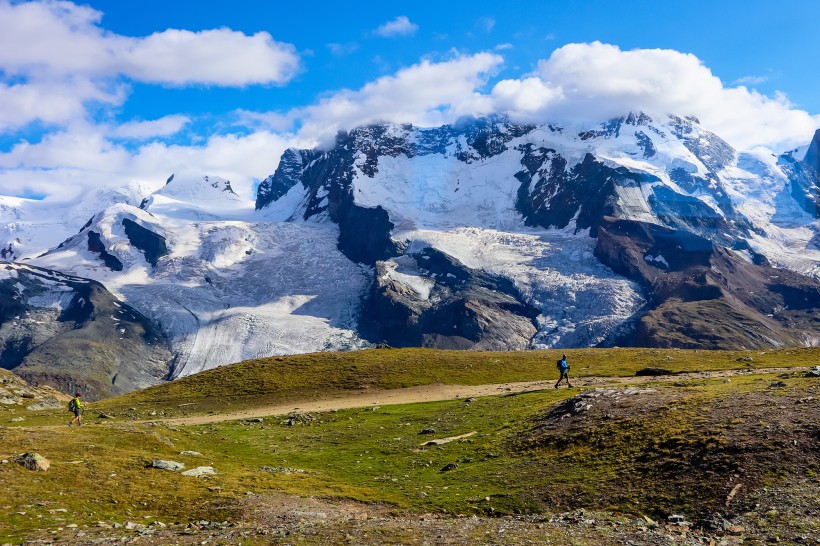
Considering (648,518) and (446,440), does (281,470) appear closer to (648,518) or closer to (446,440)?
(446,440)

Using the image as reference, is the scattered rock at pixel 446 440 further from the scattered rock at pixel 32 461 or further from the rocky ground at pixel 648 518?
the scattered rock at pixel 32 461

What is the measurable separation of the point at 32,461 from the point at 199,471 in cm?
916

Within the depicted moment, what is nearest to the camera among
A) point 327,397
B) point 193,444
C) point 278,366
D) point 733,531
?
point 733,531

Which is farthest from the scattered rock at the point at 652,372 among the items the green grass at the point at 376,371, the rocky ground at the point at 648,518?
the rocky ground at the point at 648,518

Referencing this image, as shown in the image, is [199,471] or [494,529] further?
[199,471]

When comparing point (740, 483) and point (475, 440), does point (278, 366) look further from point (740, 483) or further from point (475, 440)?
point (740, 483)

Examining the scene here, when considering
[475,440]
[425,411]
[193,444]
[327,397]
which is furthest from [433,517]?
[327,397]

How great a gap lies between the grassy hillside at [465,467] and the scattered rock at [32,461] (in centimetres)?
64

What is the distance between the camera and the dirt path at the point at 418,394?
234ft

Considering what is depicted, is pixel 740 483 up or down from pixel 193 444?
up

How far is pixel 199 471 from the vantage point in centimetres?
4350

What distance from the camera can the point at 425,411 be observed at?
2579 inches

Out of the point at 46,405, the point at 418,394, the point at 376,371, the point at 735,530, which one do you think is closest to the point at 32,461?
the point at 735,530

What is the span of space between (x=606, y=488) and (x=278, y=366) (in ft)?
222
